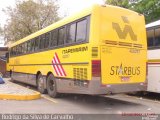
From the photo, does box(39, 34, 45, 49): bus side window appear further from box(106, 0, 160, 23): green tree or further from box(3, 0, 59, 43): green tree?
box(3, 0, 59, 43): green tree

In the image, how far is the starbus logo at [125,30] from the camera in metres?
11.1

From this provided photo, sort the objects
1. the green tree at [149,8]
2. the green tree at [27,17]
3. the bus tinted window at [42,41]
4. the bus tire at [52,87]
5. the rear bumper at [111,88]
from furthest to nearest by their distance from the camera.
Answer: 1. the green tree at [27,17]
2. the green tree at [149,8]
3. the bus tinted window at [42,41]
4. the bus tire at [52,87]
5. the rear bumper at [111,88]

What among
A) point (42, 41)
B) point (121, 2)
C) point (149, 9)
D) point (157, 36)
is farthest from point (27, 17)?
point (157, 36)

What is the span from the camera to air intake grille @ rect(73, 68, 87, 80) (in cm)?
1077

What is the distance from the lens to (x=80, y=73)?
11078 millimetres

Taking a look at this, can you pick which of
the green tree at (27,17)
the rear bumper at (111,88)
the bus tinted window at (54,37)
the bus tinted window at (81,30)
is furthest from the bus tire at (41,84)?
the green tree at (27,17)

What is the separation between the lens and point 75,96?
1441 cm

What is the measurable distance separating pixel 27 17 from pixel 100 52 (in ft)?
103

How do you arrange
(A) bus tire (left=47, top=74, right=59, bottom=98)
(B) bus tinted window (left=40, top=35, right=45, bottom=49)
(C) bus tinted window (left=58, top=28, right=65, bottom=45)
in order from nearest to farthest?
1. (C) bus tinted window (left=58, top=28, right=65, bottom=45)
2. (A) bus tire (left=47, top=74, right=59, bottom=98)
3. (B) bus tinted window (left=40, top=35, right=45, bottom=49)

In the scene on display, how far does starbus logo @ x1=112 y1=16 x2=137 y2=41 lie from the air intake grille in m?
1.70

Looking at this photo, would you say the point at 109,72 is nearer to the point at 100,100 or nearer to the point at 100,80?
the point at 100,80

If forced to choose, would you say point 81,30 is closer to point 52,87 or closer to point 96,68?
point 96,68

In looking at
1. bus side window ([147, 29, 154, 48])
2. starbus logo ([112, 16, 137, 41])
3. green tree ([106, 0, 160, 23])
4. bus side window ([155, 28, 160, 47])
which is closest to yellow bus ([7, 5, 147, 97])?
starbus logo ([112, 16, 137, 41])

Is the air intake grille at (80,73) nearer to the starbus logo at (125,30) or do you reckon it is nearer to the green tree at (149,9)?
the starbus logo at (125,30)
